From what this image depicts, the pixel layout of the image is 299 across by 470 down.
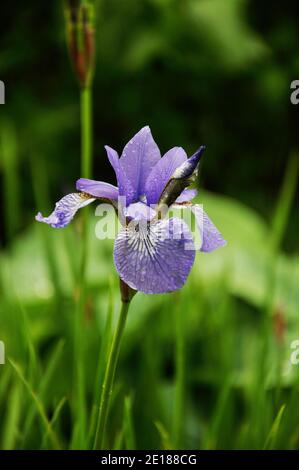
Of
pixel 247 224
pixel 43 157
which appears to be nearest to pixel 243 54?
pixel 247 224

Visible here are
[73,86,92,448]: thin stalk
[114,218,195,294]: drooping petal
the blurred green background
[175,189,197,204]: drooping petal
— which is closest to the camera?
[114,218,195,294]: drooping petal

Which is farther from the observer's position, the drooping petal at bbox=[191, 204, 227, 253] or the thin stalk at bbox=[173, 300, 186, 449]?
the thin stalk at bbox=[173, 300, 186, 449]

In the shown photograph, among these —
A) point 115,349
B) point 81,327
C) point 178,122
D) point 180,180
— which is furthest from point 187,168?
point 178,122

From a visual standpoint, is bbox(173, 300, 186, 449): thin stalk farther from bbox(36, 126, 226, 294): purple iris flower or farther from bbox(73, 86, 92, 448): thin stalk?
bbox(36, 126, 226, 294): purple iris flower

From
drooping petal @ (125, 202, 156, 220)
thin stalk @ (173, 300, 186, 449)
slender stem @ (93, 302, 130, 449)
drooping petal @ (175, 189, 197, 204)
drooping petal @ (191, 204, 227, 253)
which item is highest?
drooping petal @ (125, 202, 156, 220)

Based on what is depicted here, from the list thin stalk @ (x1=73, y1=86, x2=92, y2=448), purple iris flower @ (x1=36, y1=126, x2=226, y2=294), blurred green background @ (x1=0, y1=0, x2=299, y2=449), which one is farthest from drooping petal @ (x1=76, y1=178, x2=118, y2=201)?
blurred green background @ (x1=0, y1=0, x2=299, y2=449)

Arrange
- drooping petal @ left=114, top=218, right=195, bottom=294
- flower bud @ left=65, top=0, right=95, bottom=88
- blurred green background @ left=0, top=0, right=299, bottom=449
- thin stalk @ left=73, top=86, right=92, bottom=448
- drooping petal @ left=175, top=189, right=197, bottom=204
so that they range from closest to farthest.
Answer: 1. drooping petal @ left=114, top=218, right=195, bottom=294
2. drooping petal @ left=175, top=189, right=197, bottom=204
3. thin stalk @ left=73, top=86, right=92, bottom=448
4. flower bud @ left=65, top=0, right=95, bottom=88
5. blurred green background @ left=0, top=0, right=299, bottom=449

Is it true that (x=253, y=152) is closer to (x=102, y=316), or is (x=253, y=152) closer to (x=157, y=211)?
(x=102, y=316)
